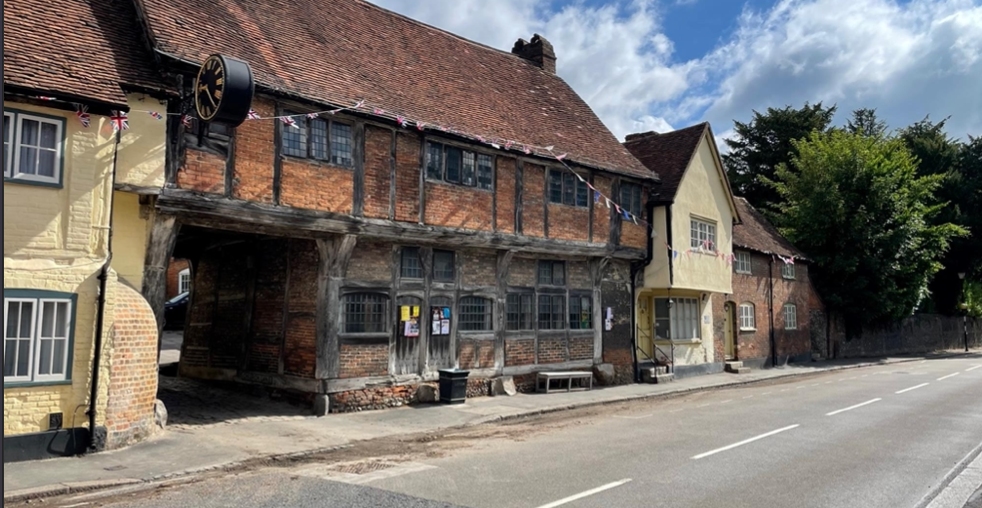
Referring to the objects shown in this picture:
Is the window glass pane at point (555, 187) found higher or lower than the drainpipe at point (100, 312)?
higher

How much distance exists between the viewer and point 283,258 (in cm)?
1564

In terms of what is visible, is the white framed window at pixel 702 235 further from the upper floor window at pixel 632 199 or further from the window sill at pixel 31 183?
the window sill at pixel 31 183

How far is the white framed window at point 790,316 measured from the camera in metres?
31.5

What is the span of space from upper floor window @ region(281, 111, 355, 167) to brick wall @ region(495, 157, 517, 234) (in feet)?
14.5

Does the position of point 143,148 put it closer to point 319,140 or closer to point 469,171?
point 319,140

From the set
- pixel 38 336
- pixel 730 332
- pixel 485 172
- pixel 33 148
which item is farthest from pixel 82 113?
pixel 730 332

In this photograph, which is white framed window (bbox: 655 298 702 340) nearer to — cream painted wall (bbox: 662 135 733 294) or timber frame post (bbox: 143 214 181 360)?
cream painted wall (bbox: 662 135 733 294)

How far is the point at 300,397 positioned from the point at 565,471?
7.49 metres

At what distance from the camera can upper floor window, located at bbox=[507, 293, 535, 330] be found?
1852 centimetres

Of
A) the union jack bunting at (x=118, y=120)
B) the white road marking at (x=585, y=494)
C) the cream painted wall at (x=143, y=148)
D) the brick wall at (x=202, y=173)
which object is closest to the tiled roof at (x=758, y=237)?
the brick wall at (x=202, y=173)

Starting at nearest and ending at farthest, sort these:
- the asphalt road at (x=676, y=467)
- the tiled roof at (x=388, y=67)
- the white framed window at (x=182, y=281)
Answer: the asphalt road at (x=676, y=467) → the tiled roof at (x=388, y=67) → the white framed window at (x=182, y=281)

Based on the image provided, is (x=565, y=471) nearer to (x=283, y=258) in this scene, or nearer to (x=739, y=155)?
(x=283, y=258)

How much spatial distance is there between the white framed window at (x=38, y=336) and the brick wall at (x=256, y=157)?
11.2ft

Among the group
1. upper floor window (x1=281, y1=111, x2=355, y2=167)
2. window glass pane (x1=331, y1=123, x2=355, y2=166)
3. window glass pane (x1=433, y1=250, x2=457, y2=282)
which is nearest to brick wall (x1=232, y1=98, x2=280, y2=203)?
upper floor window (x1=281, y1=111, x2=355, y2=167)
